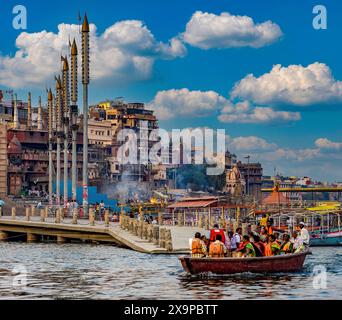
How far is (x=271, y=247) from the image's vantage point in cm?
3656

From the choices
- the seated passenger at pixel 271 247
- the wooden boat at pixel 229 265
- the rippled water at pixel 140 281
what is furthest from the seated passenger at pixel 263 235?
the rippled water at pixel 140 281

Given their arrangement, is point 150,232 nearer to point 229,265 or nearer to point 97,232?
point 97,232

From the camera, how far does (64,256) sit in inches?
1938

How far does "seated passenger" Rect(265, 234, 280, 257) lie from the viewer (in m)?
36.2

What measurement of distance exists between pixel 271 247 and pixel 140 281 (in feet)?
19.9

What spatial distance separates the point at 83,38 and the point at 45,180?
3618 inches

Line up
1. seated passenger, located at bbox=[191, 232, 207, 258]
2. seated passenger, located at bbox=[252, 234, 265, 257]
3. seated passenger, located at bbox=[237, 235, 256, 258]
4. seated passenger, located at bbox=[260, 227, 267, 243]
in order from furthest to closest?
seated passenger, located at bbox=[260, 227, 267, 243] → seated passenger, located at bbox=[252, 234, 265, 257] → seated passenger, located at bbox=[237, 235, 256, 258] → seated passenger, located at bbox=[191, 232, 207, 258]

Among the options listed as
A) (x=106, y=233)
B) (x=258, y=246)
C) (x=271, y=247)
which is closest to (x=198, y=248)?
(x=258, y=246)

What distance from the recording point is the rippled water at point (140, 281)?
2992 centimetres

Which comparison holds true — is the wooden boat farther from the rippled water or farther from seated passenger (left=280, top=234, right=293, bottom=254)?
seated passenger (left=280, top=234, right=293, bottom=254)

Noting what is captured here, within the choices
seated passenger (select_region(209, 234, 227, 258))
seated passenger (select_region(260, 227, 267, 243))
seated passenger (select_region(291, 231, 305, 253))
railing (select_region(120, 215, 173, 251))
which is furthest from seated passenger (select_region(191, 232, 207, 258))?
railing (select_region(120, 215, 173, 251))

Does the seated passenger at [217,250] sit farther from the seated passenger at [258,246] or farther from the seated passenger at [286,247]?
the seated passenger at [286,247]
